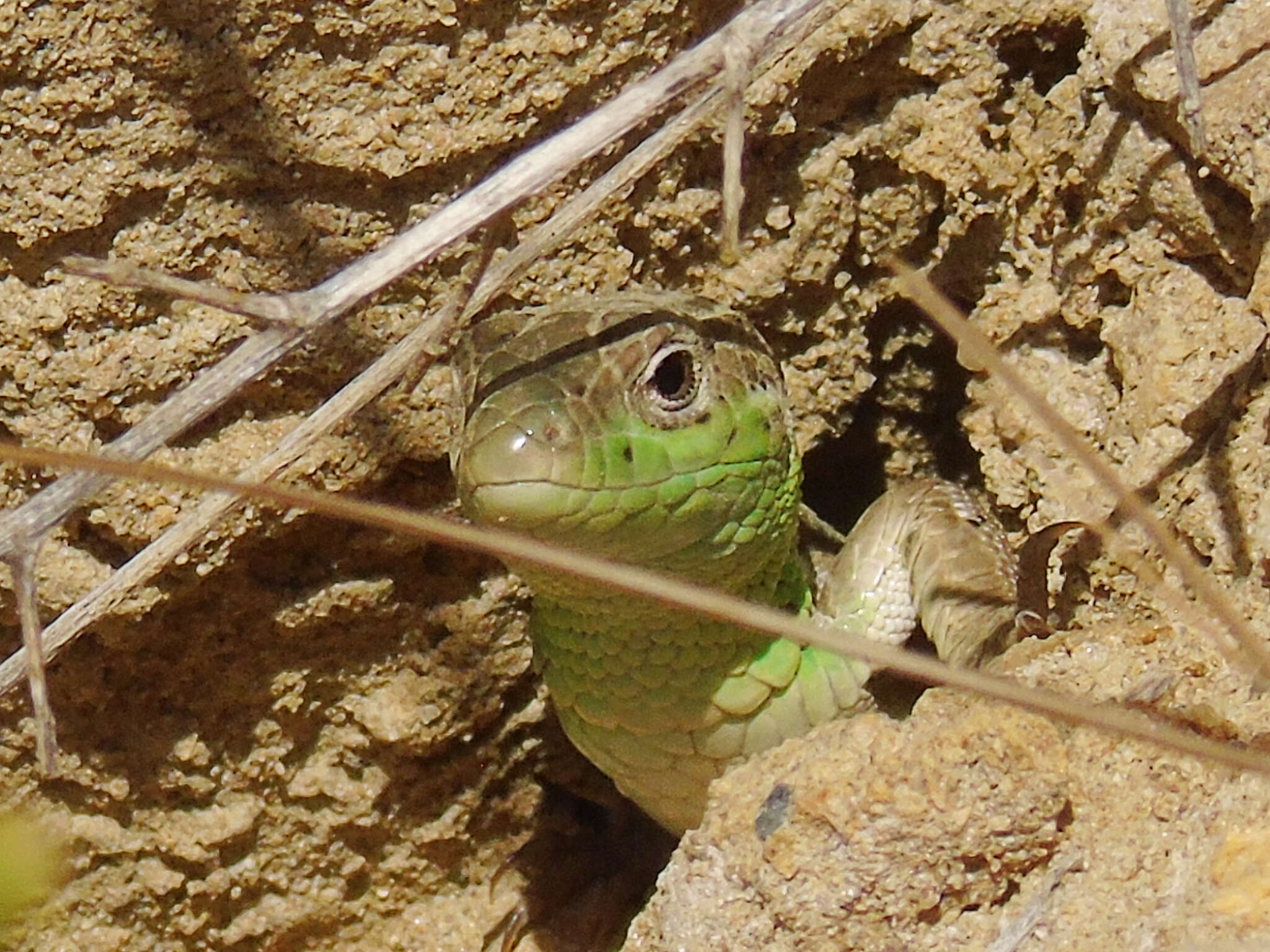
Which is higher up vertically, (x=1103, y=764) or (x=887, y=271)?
(x=887, y=271)

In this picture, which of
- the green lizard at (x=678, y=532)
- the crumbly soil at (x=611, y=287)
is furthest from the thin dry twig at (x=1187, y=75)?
the green lizard at (x=678, y=532)

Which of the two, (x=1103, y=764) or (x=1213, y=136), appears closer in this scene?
(x=1103, y=764)

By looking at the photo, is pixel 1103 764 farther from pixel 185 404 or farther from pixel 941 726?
pixel 185 404

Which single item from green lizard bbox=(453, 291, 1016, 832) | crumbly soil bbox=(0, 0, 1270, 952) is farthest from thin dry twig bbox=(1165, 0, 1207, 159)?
green lizard bbox=(453, 291, 1016, 832)

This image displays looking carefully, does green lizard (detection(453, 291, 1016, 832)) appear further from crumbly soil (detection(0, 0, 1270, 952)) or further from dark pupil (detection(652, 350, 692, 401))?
crumbly soil (detection(0, 0, 1270, 952))

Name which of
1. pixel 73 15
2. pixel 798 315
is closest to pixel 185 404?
pixel 73 15

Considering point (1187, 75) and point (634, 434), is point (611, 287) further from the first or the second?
point (1187, 75)
